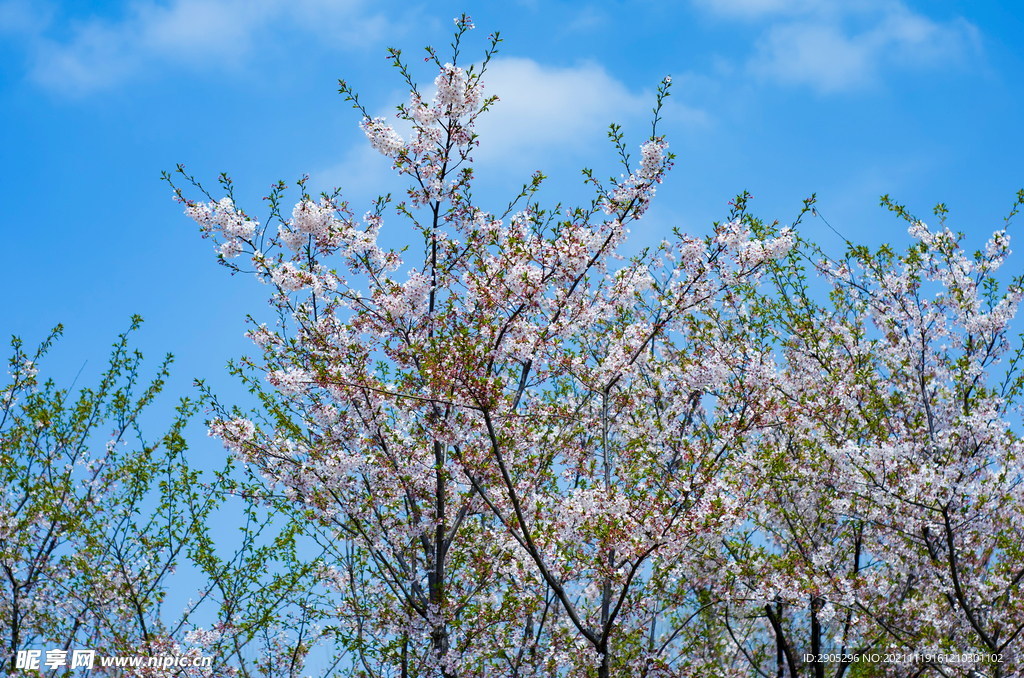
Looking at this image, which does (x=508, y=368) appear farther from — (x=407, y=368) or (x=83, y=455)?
(x=83, y=455)

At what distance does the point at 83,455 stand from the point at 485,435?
5823 mm

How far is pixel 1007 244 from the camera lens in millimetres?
10086

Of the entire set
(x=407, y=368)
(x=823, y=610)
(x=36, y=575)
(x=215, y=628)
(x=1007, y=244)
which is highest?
(x=1007, y=244)

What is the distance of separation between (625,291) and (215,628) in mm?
6160

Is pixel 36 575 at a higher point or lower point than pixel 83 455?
lower

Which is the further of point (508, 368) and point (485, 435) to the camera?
point (508, 368)

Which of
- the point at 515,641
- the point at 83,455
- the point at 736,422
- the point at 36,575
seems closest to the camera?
the point at 736,422

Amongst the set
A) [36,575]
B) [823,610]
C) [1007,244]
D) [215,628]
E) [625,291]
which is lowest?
[823,610]

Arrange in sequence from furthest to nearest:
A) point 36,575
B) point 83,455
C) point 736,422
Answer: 1. point 83,455
2. point 36,575
3. point 736,422

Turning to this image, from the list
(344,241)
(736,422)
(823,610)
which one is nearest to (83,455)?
(344,241)

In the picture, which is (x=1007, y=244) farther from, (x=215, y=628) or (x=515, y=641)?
(x=215, y=628)

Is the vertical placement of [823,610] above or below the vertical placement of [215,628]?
below

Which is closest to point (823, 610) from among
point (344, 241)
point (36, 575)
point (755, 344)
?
point (755, 344)

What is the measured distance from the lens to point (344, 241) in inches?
329
